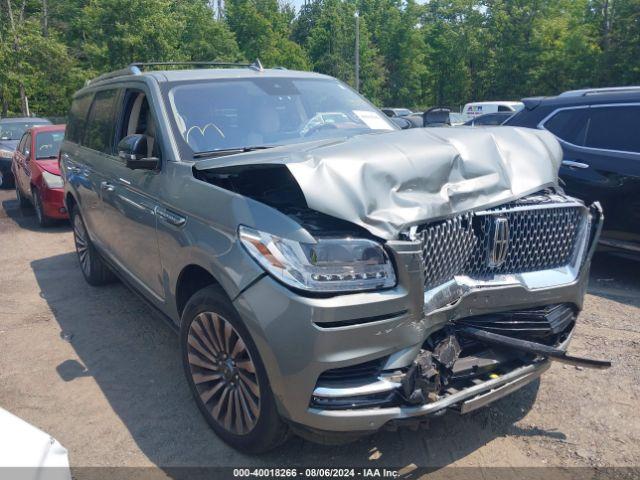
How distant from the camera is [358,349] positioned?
253 cm

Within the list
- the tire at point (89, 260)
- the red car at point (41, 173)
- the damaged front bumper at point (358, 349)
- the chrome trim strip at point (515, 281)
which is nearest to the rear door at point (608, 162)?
the chrome trim strip at point (515, 281)

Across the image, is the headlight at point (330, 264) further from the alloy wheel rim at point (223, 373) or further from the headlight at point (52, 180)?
the headlight at point (52, 180)

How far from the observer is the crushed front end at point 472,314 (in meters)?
2.56

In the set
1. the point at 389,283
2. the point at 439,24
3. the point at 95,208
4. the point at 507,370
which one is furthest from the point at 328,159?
the point at 439,24

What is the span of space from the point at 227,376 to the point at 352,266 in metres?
1.00

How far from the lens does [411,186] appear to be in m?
2.85

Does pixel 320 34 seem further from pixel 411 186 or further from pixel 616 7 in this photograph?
pixel 411 186

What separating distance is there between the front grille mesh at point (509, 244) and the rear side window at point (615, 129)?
297 centimetres

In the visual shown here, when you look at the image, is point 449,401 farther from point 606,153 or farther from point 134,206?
point 606,153

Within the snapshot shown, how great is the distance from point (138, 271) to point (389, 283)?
2.34 metres

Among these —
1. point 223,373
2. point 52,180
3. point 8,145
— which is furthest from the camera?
point 8,145

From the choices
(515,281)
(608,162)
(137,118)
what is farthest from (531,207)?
(608,162)

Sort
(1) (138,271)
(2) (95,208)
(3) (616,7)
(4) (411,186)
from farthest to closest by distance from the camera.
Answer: (3) (616,7) → (2) (95,208) → (1) (138,271) → (4) (411,186)

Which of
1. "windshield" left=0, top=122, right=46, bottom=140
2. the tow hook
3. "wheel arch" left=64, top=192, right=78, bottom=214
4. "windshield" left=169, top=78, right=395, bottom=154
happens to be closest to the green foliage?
"windshield" left=0, top=122, right=46, bottom=140
